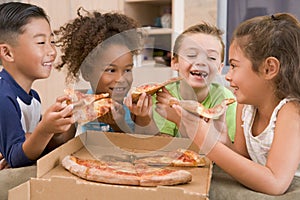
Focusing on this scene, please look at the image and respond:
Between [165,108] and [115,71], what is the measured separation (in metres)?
0.32

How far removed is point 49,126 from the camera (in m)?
0.93

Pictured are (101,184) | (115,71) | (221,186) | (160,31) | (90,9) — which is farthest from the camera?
(90,9)

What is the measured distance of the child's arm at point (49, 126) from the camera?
0.91 meters

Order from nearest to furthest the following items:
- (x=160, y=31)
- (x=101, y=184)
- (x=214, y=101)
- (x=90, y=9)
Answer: (x=101, y=184), (x=214, y=101), (x=160, y=31), (x=90, y=9)

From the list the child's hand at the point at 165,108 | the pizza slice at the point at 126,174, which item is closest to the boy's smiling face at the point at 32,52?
the child's hand at the point at 165,108

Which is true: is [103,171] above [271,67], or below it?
below

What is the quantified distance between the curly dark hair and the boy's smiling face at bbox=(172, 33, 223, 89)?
0.82 ft

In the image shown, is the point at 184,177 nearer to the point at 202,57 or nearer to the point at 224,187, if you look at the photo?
the point at 224,187

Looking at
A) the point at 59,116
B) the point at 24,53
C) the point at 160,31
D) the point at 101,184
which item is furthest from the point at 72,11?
the point at 101,184

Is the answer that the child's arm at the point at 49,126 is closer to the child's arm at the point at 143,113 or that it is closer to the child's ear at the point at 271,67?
the child's arm at the point at 143,113

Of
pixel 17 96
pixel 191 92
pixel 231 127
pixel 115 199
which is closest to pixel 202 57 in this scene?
pixel 191 92

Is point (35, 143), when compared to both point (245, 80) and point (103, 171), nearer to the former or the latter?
point (103, 171)

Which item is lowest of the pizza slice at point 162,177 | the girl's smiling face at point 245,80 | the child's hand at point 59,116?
the pizza slice at point 162,177

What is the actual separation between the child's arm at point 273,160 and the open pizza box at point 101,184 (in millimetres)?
54
